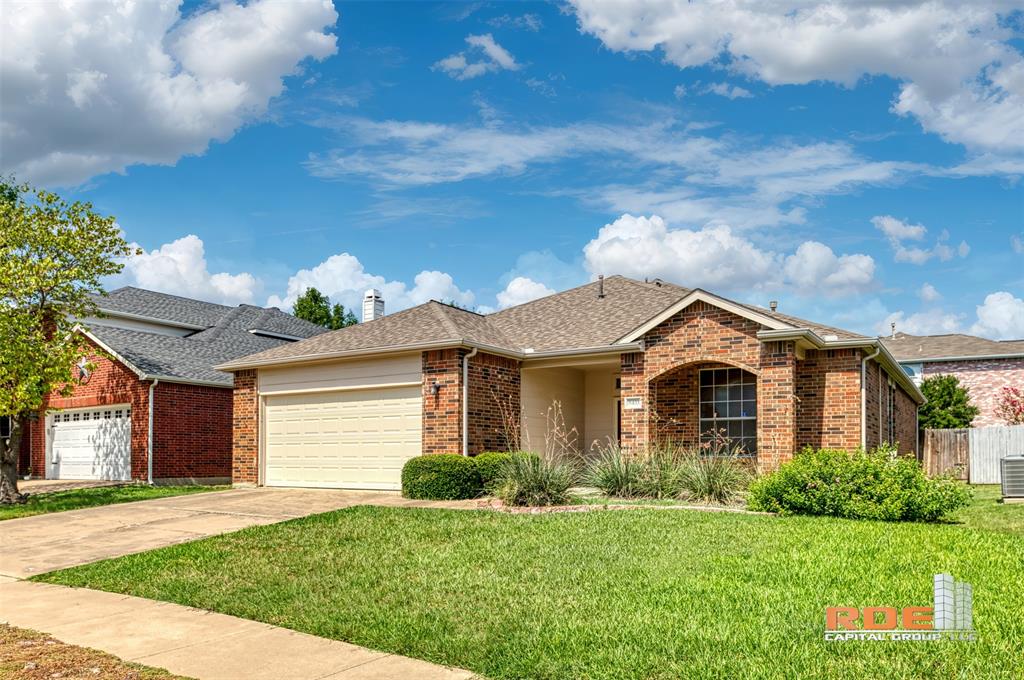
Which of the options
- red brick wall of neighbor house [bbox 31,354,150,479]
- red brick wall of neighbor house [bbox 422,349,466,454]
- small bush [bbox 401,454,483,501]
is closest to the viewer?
small bush [bbox 401,454,483,501]

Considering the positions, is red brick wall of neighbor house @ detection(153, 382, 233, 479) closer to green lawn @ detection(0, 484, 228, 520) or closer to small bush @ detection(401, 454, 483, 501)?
green lawn @ detection(0, 484, 228, 520)

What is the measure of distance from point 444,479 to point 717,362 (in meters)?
5.65

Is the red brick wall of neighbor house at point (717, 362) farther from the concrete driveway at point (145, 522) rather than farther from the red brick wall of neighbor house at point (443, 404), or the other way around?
A: the concrete driveway at point (145, 522)

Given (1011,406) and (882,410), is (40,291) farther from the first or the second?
(1011,406)

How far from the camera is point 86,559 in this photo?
10742 mm

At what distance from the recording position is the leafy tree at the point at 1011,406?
98.9 feet

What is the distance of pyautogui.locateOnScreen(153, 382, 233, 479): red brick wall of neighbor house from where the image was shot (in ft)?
72.2

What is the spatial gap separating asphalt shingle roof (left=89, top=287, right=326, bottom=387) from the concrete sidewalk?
14585 millimetres

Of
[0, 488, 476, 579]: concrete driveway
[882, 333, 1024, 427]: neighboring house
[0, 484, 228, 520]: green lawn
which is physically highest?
[882, 333, 1024, 427]: neighboring house

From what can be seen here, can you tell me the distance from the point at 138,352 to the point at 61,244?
453 cm

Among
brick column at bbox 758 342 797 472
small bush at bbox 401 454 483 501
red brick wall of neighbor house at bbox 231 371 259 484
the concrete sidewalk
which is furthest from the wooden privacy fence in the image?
the concrete sidewalk

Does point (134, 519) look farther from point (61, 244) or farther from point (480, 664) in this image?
point (480, 664)

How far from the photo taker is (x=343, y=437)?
730 inches

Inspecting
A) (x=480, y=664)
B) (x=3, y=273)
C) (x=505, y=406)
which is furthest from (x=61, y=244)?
(x=480, y=664)
